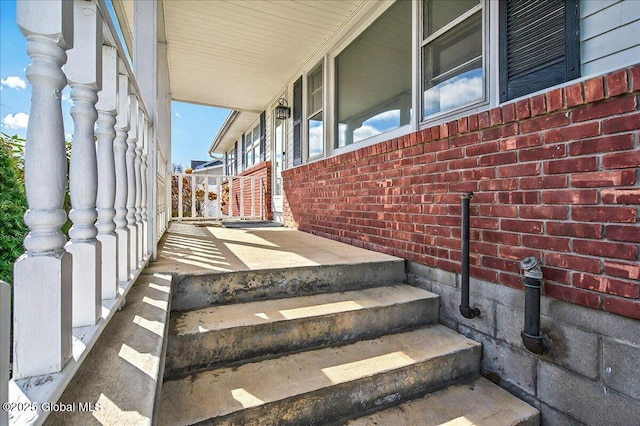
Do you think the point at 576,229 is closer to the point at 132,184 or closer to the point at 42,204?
the point at 42,204

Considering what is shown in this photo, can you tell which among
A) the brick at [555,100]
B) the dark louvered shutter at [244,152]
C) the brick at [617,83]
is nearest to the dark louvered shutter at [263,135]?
the dark louvered shutter at [244,152]

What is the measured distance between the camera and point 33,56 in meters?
0.68

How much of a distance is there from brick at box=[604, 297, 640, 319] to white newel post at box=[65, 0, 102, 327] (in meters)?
1.90

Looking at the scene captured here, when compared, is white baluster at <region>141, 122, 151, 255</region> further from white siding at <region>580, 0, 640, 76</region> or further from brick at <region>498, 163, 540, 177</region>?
white siding at <region>580, 0, 640, 76</region>

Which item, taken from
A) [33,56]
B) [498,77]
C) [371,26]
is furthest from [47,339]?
[371,26]

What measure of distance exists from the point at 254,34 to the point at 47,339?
4.26 meters

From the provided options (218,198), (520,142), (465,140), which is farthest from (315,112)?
(520,142)

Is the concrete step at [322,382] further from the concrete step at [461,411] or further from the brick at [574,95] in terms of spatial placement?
the brick at [574,95]

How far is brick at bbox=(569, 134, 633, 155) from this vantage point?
1275 millimetres

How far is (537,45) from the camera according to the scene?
1744mm

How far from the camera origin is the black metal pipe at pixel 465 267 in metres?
1.83

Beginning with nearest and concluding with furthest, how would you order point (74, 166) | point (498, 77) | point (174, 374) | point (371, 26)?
1. point (74, 166)
2. point (174, 374)
3. point (498, 77)
4. point (371, 26)

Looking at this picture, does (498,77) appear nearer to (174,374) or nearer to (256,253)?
(256,253)

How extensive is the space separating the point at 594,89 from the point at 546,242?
2.31ft
